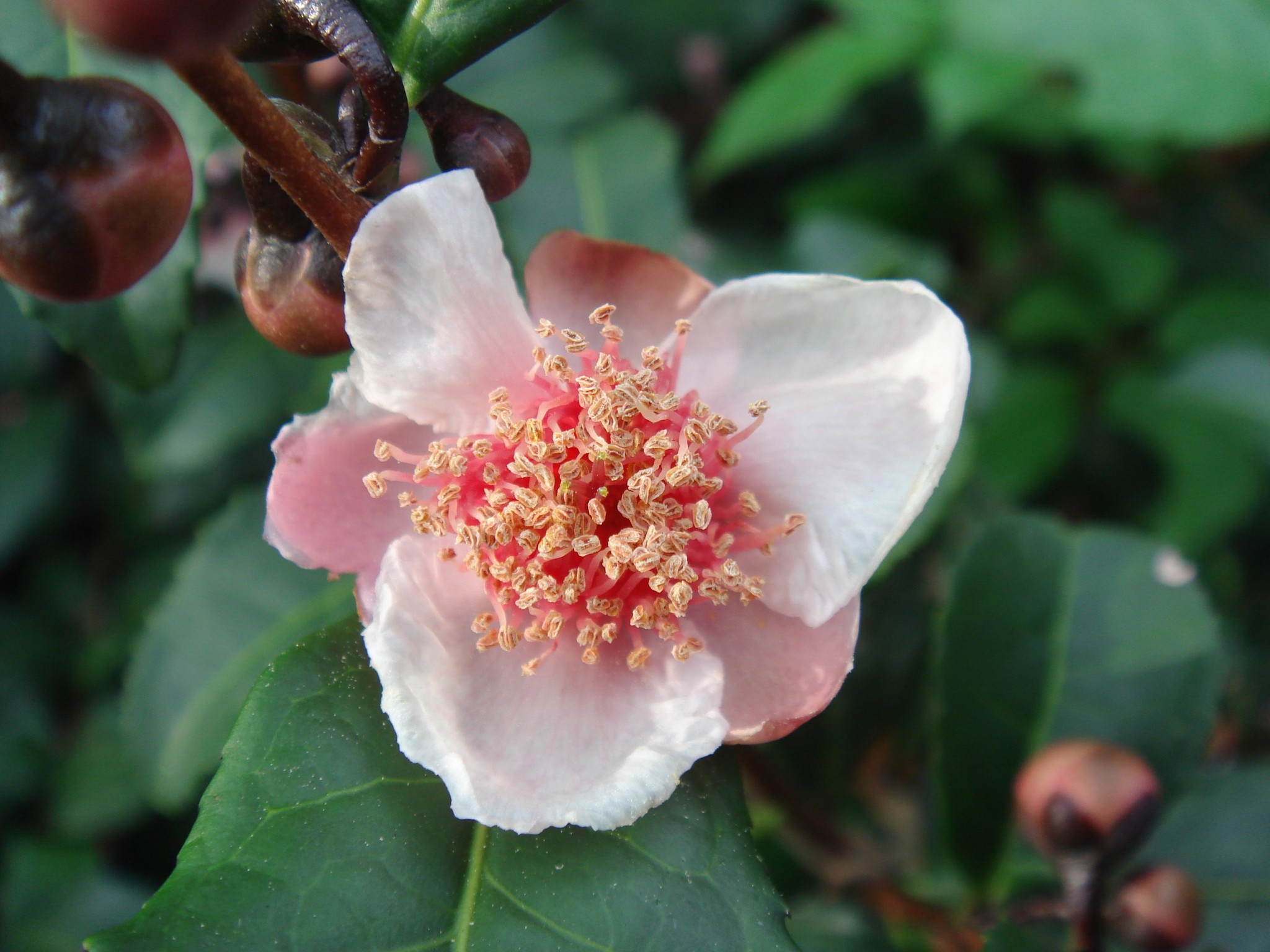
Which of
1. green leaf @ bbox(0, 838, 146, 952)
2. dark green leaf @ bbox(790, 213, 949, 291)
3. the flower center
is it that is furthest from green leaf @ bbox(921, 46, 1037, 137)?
green leaf @ bbox(0, 838, 146, 952)

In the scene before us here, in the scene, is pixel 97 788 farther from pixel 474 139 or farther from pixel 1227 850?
pixel 1227 850

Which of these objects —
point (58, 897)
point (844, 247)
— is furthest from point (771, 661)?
point (58, 897)

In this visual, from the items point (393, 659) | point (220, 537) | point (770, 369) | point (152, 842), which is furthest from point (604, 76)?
point (152, 842)

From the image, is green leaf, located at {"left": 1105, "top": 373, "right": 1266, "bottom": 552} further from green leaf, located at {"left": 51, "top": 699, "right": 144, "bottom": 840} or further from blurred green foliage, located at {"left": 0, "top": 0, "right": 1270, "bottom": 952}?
green leaf, located at {"left": 51, "top": 699, "right": 144, "bottom": 840}

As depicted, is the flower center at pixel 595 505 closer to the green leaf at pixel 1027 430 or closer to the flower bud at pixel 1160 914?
the flower bud at pixel 1160 914

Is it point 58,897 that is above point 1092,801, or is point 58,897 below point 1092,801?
below

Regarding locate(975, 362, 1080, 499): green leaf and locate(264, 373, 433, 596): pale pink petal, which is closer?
locate(264, 373, 433, 596): pale pink petal
